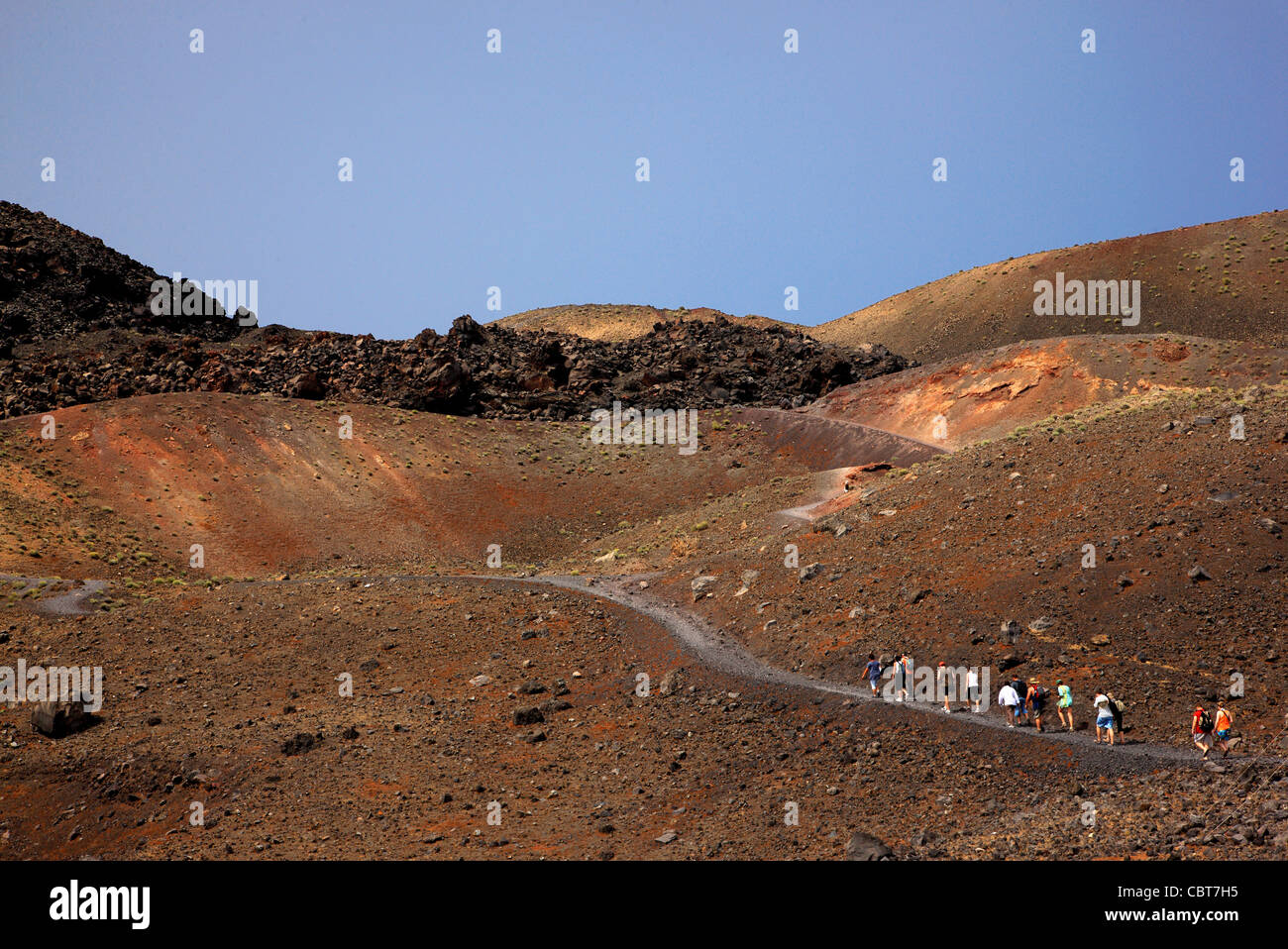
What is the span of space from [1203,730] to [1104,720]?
64.5 inches

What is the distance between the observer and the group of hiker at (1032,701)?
1795cm

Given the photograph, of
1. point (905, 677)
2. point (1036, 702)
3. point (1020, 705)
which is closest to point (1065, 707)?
point (1036, 702)

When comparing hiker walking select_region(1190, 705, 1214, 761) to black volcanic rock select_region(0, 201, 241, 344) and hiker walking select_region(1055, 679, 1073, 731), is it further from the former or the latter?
black volcanic rock select_region(0, 201, 241, 344)

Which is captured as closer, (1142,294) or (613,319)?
(1142,294)

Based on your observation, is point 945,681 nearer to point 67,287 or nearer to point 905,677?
point 905,677

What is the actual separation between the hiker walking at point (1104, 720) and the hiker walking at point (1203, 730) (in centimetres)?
139

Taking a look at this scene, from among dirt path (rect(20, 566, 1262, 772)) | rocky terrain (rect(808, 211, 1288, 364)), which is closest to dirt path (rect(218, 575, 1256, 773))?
dirt path (rect(20, 566, 1262, 772))

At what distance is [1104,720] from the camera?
742 inches

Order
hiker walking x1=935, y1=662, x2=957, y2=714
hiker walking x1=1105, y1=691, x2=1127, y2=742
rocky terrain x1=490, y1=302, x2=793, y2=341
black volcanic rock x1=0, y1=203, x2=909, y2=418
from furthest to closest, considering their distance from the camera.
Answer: rocky terrain x1=490, y1=302, x2=793, y2=341
black volcanic rock x1=0, y1=203, x2=909, y2=418
hiker walking x1=935, y1=662, x2=957, y2=714
hiker walking x1=1105, y1=691, x2=1127, y2=742

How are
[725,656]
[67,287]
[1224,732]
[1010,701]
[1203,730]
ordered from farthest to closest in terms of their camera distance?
1. [67,287]
2. [725,656]
3. [1010,701]
4. [1224,732]
5. [1203,730]

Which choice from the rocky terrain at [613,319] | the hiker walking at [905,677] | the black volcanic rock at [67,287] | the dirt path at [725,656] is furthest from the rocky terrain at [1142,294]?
the hiker walking at [905,677]

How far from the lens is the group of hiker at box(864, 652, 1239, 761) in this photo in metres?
18.0

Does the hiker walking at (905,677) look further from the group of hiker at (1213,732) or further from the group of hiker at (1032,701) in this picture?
the group of hiker at (1213,732)
